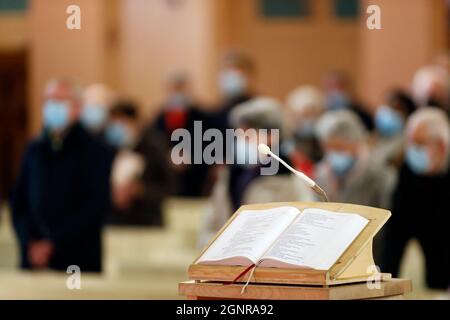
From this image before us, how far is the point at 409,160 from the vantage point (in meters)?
8.81

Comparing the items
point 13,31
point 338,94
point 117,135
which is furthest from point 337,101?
point 13,31

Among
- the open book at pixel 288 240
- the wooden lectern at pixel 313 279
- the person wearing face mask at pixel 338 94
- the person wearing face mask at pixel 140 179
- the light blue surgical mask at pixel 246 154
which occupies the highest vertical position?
the open book at pixel 288 240

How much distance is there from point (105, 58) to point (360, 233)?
1339 centimetres

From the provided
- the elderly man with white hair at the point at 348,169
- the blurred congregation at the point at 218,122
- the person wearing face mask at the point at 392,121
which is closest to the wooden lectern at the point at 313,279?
the blurred congregation at the point at 218,122

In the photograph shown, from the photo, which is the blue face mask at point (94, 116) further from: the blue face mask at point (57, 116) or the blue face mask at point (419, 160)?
the blue face mask at point (419, 160)

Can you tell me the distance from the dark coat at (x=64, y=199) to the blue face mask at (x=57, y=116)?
84 mm

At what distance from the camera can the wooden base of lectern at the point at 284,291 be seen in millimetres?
4527

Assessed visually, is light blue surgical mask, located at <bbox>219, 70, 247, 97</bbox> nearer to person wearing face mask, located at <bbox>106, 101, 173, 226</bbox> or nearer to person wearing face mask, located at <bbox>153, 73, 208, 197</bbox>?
person wearing face mask, located at <bbox>153, 73, 208, 197</bbox>

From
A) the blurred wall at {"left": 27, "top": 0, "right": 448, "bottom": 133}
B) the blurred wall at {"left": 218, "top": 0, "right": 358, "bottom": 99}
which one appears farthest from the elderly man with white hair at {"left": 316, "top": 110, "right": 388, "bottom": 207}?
the blurred wall at {"left": 218, "top": 0, "right": 358, "bottom": 99}

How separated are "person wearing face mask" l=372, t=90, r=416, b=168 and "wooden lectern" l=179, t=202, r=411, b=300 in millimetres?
5758

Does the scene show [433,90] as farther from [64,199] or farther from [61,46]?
[61,46]

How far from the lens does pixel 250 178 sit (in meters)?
8.30

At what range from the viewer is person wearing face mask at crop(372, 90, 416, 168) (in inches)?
419
